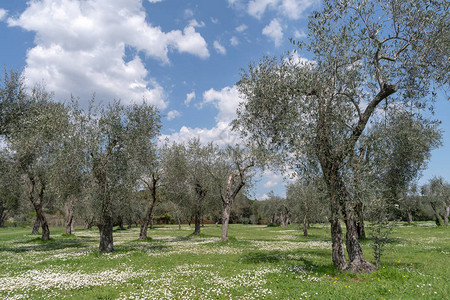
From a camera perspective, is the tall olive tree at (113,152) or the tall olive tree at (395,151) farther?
the tall olive tree at (113,152)

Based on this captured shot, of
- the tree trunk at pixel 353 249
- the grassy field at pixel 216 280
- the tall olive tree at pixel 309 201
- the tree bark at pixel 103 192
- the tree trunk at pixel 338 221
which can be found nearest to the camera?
the grassy field at pixel 216 280

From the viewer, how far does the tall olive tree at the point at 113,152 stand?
21250 millimetres

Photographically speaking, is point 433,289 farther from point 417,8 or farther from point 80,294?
point 80,294

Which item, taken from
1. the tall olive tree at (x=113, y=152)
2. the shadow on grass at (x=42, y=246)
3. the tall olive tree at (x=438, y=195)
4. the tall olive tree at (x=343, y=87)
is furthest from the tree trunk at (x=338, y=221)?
the tall olive tree at (x=438, y=195)

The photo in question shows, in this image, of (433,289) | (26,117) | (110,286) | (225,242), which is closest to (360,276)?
(433,289)

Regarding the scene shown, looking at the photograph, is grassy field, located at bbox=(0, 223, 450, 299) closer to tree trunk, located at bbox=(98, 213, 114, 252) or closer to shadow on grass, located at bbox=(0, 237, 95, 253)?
tree trunk, located at bbox=(98, 213, 114, 252)

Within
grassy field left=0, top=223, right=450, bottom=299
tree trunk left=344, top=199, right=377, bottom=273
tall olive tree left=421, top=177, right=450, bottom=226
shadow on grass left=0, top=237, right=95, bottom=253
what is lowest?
shadow on grass left=0, top=237, right=95, bottom=253

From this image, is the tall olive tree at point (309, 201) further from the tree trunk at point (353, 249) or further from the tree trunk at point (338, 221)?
the tree trunk at point (353, 249)

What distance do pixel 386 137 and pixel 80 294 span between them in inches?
702

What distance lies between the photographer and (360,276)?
40.2ft

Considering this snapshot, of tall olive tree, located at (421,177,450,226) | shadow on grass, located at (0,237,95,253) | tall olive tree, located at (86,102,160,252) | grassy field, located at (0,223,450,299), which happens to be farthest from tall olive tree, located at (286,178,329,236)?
tall olive tree, located at (421,177,450,226)

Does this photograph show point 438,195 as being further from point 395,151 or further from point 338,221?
point 338,221

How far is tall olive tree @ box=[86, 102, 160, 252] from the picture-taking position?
21250 mm

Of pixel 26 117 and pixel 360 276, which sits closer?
pixel 360 276
